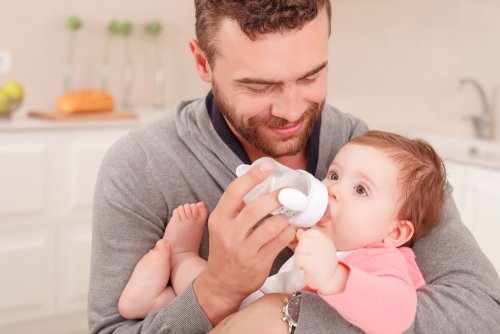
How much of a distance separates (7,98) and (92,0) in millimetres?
998

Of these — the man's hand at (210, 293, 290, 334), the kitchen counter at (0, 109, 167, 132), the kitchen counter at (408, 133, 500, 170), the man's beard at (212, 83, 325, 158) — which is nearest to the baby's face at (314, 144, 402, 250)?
the man's beard at (212, 83, 325, 158)

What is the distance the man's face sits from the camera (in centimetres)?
151

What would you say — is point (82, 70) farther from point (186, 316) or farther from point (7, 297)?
point (186, 316)

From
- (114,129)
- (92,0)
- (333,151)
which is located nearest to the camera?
(333,151)

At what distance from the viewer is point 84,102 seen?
13.0 ft

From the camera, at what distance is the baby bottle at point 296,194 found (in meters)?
1.29

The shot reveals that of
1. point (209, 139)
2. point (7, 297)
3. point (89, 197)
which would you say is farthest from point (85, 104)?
point (209, 139)

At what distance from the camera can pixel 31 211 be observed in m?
3.72

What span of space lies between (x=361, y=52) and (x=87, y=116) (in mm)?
1636

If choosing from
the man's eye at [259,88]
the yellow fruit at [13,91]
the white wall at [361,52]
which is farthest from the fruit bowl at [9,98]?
the man's eye at [259,88]

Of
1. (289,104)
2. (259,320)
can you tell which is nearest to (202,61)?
(289,104)

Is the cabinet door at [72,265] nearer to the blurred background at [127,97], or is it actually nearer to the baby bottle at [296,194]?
the blurred background at [127,97]

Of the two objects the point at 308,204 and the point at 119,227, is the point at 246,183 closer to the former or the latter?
the point at 308,204

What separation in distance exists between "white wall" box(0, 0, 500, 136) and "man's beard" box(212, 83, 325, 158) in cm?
236
